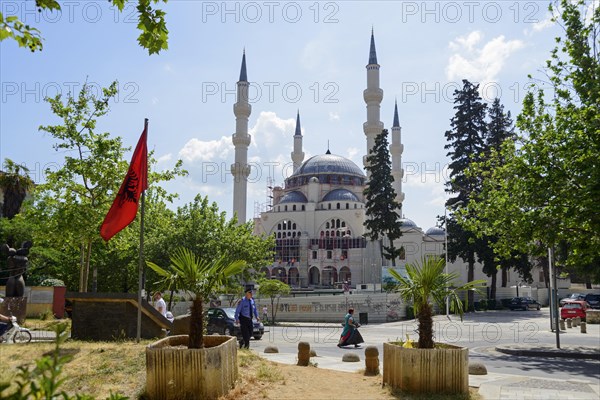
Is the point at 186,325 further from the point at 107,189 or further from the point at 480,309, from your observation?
the point at 480,309

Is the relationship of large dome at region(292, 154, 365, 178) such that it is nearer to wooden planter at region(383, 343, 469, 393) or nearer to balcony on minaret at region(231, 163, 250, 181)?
balcony on minaret at region(231, 163, 250, 181)

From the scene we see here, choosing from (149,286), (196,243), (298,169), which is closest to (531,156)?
(196,243)

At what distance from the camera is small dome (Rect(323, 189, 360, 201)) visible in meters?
83.1

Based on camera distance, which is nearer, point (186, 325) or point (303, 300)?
point (186, 325)

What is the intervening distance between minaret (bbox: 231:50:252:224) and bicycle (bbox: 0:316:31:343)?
175 ft

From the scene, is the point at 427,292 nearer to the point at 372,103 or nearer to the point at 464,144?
the point at 464,144

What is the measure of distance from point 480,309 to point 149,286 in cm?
2533

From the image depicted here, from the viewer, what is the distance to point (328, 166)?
8819 centimetres

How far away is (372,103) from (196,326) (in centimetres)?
5988

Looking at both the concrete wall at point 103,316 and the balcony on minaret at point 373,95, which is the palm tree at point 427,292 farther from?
the balcony on minaret at point 373,95

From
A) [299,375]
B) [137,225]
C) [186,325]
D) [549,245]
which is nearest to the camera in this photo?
[299,375]

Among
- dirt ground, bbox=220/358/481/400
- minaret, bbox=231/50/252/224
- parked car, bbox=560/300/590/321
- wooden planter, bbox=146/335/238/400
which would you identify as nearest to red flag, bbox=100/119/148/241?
dirt ground, bbox=220/358/481/400

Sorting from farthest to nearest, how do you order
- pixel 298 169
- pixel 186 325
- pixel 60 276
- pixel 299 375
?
pixel 298 169
pixel 60 276
pixel 186 325
pixel 299 375

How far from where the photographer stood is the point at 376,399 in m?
8.43
